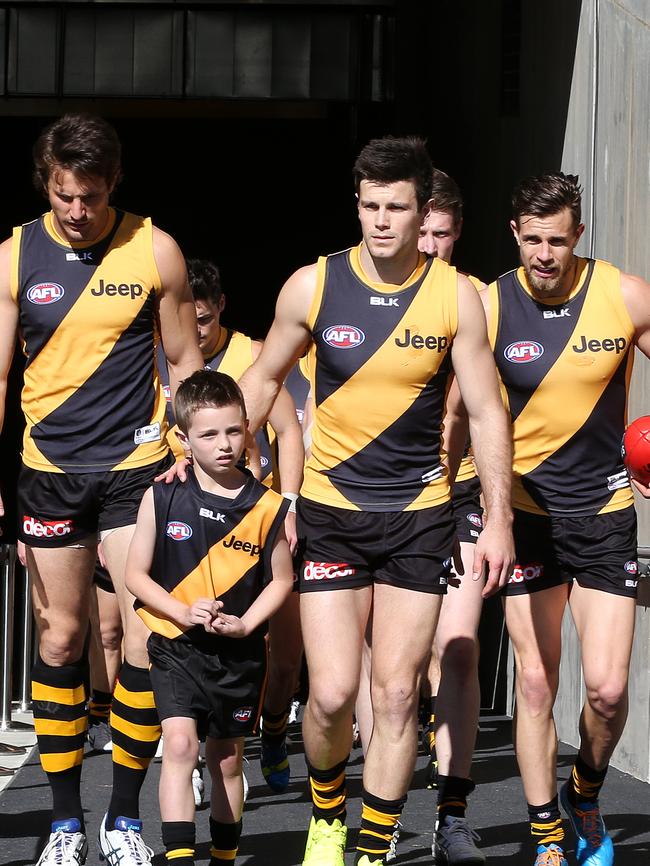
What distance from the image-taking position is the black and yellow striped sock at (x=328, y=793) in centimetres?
530

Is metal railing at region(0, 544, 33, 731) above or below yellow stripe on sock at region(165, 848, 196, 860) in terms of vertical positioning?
below

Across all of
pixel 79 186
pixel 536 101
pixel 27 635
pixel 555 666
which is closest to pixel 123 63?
pixel 536 101

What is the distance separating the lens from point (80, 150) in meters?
5.20

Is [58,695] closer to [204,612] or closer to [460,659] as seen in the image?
[204,612]

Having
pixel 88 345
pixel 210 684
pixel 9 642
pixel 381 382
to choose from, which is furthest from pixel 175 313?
pixel 9 642

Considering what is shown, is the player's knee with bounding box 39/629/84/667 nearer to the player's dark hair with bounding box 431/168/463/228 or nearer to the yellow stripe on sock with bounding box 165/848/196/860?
the yellow stripe on sock with bounding box 165/848/196/860

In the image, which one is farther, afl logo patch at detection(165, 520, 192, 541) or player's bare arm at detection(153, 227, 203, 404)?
player's bare arm at detection(153, 227, 203, 404)

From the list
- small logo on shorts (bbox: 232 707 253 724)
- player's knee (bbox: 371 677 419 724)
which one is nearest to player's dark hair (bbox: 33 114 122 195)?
small logo on shorts (bbox: 232 707 253 724)

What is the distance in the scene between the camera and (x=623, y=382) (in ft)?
18.4

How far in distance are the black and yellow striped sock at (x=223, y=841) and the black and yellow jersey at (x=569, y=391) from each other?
1518mm

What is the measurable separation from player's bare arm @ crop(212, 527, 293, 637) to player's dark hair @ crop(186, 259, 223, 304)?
234 centimetres

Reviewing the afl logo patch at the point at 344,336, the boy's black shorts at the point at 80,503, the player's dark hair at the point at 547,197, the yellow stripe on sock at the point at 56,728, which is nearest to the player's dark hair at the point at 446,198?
the player's dark hair at the point at 547,197

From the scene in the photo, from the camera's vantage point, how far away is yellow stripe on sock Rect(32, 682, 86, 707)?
17.9 feet

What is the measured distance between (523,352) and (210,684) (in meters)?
1.59
